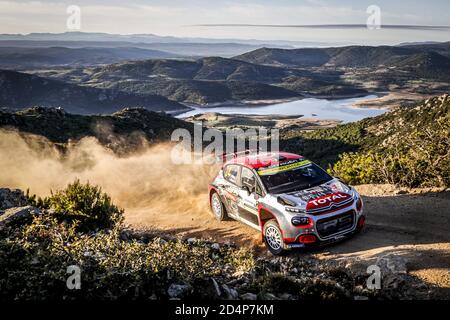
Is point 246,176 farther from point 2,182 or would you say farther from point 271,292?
point 2,182

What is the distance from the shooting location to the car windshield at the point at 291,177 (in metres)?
9.30

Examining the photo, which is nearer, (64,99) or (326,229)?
(326,229)

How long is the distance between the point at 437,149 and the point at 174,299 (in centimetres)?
1061

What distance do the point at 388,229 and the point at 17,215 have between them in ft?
28.2

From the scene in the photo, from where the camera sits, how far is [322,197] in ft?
28.2

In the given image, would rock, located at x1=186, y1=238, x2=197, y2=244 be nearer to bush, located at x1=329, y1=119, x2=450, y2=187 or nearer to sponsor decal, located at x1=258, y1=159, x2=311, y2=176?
sponsor decal, located at x1=258, y1=159, x2=311, y2=176

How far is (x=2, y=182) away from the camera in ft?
63.7

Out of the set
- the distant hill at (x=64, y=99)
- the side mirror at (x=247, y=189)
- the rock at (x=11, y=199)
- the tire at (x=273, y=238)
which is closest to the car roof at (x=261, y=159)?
the side mirror at (x=247, y=189)

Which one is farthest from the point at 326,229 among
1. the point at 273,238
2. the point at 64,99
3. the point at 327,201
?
the point at 64,99

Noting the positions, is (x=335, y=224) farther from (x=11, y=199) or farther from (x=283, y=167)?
(x=11, y=199)

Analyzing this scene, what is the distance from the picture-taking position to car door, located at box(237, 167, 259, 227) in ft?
31.4

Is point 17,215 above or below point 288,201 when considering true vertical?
below

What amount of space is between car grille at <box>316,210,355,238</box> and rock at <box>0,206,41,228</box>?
6411mm

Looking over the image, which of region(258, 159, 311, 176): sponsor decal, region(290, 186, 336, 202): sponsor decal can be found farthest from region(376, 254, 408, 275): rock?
region(258, 159, 311, 176): sponsor decal
